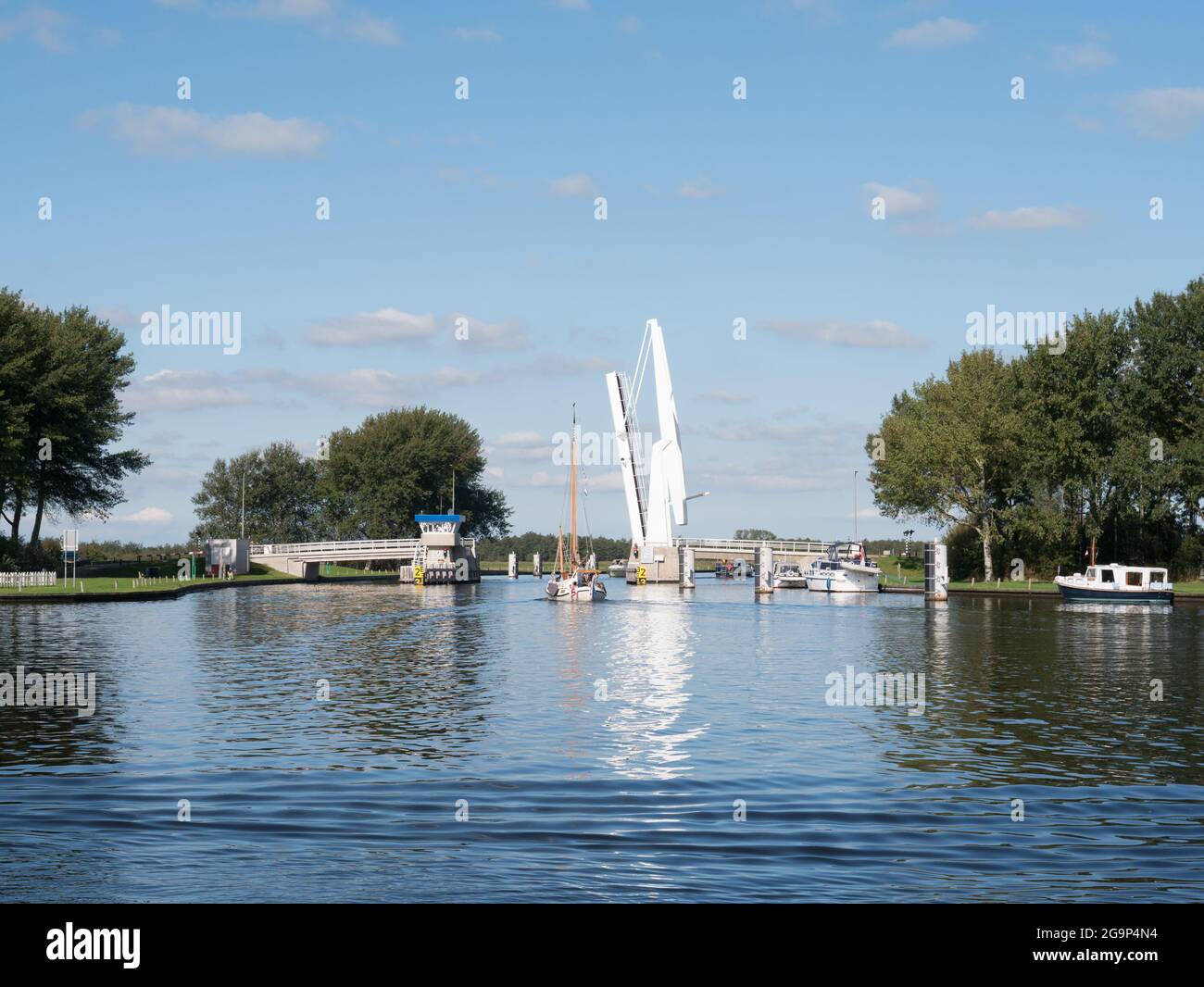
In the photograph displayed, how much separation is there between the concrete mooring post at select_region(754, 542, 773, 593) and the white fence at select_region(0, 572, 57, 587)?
55691mm

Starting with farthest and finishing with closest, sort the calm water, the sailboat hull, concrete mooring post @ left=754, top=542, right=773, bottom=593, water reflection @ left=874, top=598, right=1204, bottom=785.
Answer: concrete mooring post @ left=754, top=542, right=773, bottom=593 < the sailboat hull < water reflection @ left=874, top=598, right=1204, bottom=785 < the calm water

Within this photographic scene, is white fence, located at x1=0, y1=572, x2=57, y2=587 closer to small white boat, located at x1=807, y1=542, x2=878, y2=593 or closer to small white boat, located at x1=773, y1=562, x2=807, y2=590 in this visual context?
small white boat, located at x1=807, y1=542, x2=878, y2=593

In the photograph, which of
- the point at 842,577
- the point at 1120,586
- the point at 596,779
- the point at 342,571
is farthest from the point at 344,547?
the point at 596,779

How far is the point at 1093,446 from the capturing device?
99438 millimetres

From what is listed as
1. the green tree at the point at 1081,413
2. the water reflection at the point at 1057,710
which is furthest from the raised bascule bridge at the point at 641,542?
the water reflection at the point at 1057,710

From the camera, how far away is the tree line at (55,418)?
87312mm

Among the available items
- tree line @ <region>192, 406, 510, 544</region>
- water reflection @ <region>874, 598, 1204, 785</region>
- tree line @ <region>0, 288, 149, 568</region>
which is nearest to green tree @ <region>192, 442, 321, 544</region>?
tree line @ <region>192, 406, 510, 544</region>

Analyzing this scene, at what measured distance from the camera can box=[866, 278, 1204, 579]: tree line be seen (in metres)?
96.6

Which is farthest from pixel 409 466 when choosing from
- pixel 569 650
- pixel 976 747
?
pixel 976 747

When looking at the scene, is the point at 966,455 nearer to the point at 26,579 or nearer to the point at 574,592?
the point at 574,592

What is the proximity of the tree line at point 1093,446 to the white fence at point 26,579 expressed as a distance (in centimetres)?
7283

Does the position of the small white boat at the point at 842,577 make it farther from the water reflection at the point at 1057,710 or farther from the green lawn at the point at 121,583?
the green lawn at the point at 121,583

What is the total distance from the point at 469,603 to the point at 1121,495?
51869 millimetres

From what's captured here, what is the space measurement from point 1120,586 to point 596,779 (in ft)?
240
